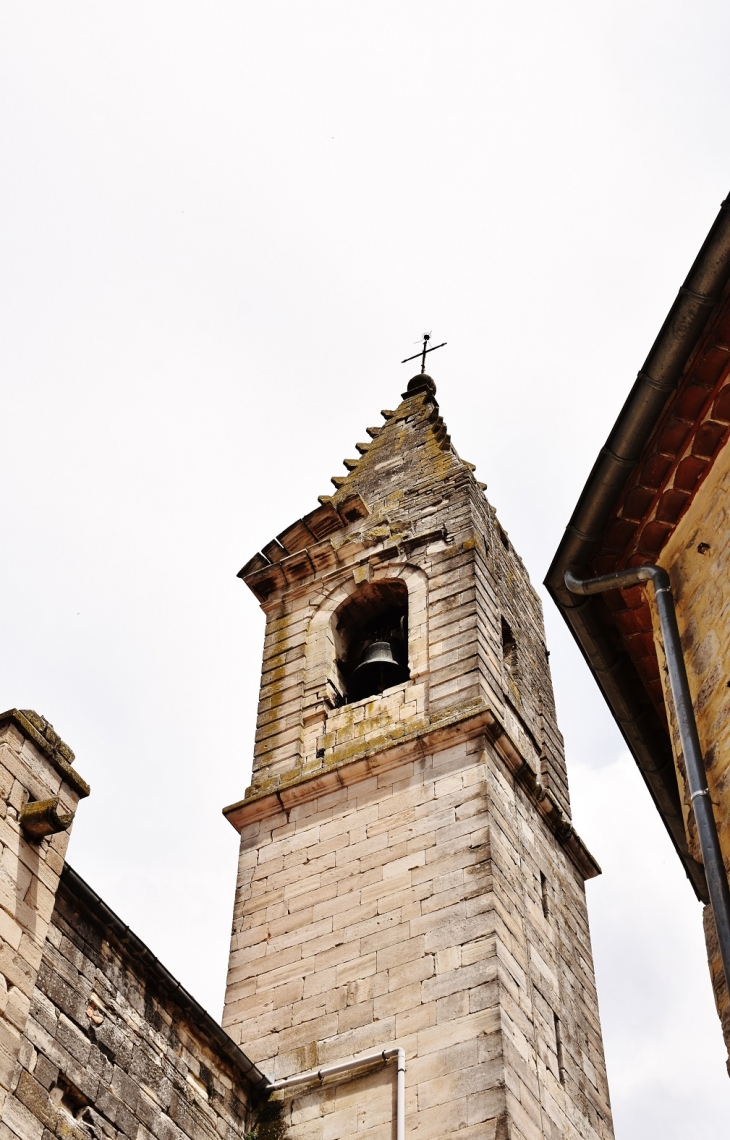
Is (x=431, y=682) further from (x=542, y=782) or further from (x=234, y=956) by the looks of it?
(x=234, y=956)

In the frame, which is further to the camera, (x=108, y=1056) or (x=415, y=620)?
(x=415, y=620)

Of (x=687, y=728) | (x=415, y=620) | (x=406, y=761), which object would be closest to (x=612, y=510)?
(x=687, y=728)

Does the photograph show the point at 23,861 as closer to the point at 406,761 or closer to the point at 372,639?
the point at 406,761

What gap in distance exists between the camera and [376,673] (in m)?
15.1

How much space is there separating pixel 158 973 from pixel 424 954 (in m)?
2.29

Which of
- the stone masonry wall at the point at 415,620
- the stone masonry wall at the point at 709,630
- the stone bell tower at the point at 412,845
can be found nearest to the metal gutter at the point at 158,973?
the stone bell tower at the point at 412,845

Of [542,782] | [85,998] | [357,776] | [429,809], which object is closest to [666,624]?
[85,998]

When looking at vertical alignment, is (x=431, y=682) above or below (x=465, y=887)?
above

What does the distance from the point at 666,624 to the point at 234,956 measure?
6.61 m

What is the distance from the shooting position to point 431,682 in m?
14.2

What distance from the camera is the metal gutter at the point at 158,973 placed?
9478mm

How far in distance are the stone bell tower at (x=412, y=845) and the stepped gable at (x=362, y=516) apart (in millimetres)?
30

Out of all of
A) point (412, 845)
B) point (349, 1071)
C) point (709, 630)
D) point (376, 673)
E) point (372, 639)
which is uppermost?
point (372, 639)

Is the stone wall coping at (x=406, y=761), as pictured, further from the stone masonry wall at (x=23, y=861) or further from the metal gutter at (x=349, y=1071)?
the stone masonry wall at (x=23, y=861)
